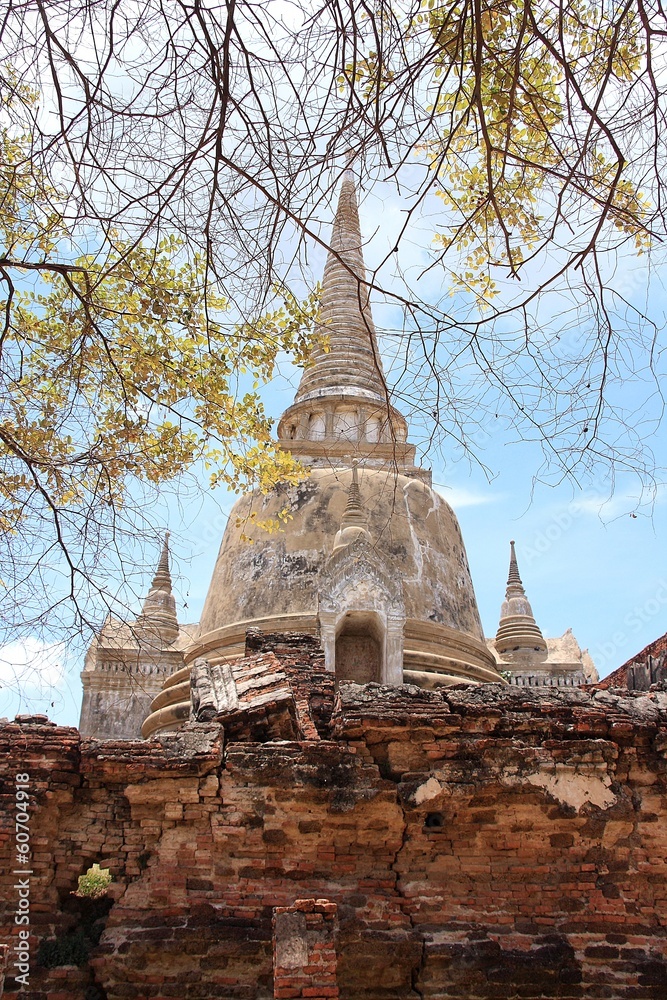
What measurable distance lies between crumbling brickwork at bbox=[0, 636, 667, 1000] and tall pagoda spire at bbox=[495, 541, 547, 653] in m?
17.9

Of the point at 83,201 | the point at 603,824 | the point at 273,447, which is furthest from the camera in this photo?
the point at 273,447

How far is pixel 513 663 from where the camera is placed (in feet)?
77.2

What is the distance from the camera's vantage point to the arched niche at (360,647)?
45.6 ft

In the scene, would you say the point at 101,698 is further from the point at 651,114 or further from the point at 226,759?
the point at 651,114

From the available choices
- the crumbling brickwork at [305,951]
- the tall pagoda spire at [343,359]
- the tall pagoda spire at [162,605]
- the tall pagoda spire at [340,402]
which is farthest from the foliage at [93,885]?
the tall pagoda spire at [162,605]

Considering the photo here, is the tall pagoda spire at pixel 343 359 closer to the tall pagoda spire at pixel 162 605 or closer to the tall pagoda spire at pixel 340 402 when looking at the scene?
the tall pagoda spire at pixel 340 402

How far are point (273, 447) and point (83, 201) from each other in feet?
12.5

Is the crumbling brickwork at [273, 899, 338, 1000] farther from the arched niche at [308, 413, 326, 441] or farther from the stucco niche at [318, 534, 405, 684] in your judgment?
the arched niche at [308, 413, 326, 441]

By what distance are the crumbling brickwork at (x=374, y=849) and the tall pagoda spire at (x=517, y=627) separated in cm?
1787

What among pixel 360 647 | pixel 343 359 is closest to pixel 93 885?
pixel 360 647

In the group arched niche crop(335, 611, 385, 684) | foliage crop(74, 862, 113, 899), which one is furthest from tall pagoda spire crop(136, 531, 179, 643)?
foliage crop(74, 862, 113, 899)

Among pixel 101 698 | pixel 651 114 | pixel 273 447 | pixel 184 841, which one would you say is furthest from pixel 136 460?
pixel 101 698

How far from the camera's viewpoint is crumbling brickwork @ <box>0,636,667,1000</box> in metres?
6.34

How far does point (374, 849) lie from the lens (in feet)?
22.4
